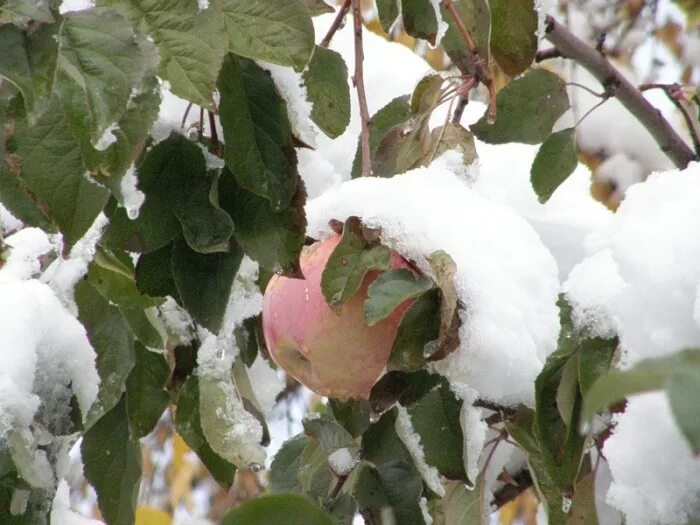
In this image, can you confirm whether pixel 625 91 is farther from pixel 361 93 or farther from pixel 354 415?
pixel 354 415

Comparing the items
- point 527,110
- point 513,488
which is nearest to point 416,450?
point 513,488

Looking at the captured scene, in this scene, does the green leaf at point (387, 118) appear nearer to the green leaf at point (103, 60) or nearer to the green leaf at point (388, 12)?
the green leaf at point (388, 12)

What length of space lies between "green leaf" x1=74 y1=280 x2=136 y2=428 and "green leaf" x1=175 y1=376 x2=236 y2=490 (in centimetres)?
6

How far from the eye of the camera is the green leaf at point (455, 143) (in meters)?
1.00

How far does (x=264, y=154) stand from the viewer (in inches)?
31.0

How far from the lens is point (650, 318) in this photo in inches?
30.3

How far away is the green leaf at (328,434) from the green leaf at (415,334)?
0.57 ft

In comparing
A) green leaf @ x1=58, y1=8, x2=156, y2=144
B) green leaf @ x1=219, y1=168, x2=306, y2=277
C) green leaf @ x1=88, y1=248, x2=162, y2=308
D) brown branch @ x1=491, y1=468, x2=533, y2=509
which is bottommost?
brown branch @ x1=491, y1=468, x2=533, y2=509

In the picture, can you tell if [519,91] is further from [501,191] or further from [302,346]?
[302,346]

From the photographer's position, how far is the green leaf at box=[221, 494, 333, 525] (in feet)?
1.30

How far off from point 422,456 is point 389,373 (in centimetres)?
11

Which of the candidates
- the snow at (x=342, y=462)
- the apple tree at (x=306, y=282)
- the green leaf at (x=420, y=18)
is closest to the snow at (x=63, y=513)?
the apple tree at (x=306, y=282)

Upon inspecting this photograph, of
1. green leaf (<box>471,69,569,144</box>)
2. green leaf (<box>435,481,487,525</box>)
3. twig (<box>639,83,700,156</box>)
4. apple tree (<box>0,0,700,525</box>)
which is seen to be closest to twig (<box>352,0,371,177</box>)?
apple tree (<box>0,0,700,525</box>)

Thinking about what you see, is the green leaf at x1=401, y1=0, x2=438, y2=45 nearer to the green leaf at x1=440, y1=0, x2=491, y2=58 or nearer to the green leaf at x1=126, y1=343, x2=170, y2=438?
the green leaf at x1=440, y1=0, x2=491, y2=58
